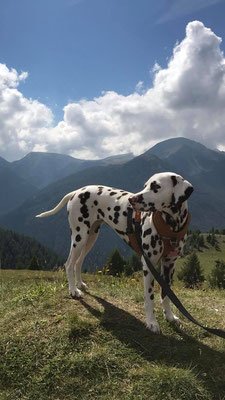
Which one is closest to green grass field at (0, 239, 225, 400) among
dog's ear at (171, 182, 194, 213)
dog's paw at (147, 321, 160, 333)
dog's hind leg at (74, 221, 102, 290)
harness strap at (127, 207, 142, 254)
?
dog's paw at (147, 321, 160, 333)

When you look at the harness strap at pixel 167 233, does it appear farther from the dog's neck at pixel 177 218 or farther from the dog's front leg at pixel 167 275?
the dog's front leg at pixel 167 275

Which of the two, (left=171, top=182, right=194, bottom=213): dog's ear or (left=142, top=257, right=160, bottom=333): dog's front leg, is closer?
(left=171, top=182, right=194, bottom=213): dog's ear

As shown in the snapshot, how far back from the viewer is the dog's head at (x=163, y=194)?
5266 mm

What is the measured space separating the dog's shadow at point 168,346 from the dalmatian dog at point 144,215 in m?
0.32

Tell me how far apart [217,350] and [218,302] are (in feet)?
9.12

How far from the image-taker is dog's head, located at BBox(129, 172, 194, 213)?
527 centimetres

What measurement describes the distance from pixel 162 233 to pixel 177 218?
43cm

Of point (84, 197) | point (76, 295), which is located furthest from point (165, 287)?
point (84, 197)

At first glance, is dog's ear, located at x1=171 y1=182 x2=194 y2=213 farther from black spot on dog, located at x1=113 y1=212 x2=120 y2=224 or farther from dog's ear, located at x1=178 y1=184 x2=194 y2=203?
black spot on dog, located at x1=113 y1=212 x2=120 y2=224

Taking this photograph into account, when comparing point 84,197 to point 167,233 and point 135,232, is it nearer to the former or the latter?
point 135,232

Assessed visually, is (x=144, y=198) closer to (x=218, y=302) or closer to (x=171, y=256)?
(x=171, y=256)

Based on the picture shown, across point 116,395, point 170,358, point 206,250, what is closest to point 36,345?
point 116,395

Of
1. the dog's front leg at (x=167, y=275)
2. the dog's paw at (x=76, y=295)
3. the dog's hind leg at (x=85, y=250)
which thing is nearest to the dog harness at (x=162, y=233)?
the dog's front leg at (x=167, y=275)

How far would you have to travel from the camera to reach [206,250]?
438 feet
